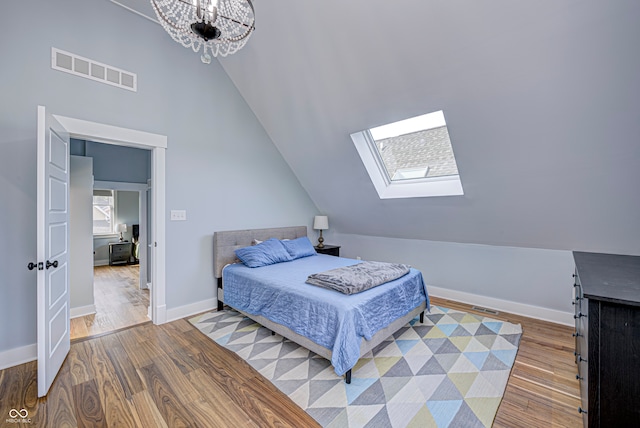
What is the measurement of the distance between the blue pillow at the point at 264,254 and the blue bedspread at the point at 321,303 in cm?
10

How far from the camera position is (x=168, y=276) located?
10.2 feet

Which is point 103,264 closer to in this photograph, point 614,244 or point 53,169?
point 53,169

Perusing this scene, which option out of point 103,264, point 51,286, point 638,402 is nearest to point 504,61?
point 638,402

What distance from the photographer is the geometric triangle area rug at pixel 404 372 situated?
5.72ft

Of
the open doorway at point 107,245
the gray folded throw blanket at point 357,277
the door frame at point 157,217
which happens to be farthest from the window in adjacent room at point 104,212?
the gray folded throw blanket at point 357,277

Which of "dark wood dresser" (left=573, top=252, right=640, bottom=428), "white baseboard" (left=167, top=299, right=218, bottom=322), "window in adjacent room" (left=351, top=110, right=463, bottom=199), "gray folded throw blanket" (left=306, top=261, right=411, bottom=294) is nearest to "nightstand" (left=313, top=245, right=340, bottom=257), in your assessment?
"window in adjacent room" (left=351, top=110, right=463, bottom=199)

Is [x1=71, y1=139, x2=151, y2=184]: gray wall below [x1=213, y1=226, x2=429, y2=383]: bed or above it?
above

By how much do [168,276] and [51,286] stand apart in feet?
3.70

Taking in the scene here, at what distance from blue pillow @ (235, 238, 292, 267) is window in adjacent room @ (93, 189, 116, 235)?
5.32m

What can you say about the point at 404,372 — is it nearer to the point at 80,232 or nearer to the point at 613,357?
the point at 613,357

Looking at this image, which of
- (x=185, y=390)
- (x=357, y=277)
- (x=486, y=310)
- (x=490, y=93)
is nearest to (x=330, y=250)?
(x=357, y=277)

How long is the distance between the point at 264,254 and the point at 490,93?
9.19ft

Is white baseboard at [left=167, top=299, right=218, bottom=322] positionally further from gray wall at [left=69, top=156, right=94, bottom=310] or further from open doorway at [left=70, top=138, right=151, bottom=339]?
gray wall at [left=69, top=156, right=94, bottom=310]

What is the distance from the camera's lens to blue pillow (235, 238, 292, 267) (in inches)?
129
